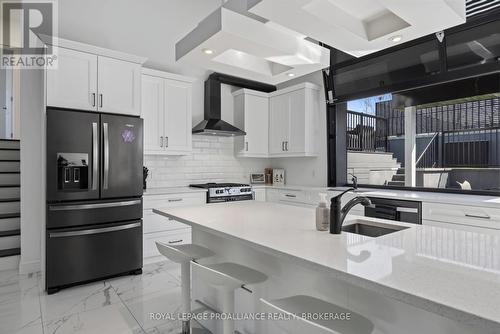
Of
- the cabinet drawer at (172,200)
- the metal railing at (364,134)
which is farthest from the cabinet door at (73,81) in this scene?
the metal railing at (364,134)

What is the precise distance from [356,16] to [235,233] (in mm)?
1250

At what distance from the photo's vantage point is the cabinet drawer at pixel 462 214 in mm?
2627

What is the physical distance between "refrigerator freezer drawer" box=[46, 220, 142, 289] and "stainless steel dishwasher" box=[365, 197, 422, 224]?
2.70m

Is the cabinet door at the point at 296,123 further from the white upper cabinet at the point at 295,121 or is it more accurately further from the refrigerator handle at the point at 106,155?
the refrigerator handle at the point at 106,155

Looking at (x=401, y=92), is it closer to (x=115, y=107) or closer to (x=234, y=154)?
(x=234, y=154)

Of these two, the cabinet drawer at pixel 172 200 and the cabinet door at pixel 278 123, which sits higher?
the cabinet door at pixel 278 123

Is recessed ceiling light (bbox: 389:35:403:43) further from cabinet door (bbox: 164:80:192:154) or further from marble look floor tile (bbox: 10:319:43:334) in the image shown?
cabinet door (bbox: 164:80:192:154)

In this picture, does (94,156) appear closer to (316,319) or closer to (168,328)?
(168,328)

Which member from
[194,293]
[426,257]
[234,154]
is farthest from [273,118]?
[426,257]

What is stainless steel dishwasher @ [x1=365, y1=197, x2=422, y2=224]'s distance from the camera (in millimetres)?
3102

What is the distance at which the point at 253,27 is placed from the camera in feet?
4.84

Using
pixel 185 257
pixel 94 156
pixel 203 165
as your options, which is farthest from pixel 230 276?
pixel 203 165

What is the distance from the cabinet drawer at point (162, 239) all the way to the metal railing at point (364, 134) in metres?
2.89

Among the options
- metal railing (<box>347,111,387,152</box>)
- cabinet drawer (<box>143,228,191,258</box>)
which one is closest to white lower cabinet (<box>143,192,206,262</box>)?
cabinet drawer (<box>143,228,191,258</box>)
